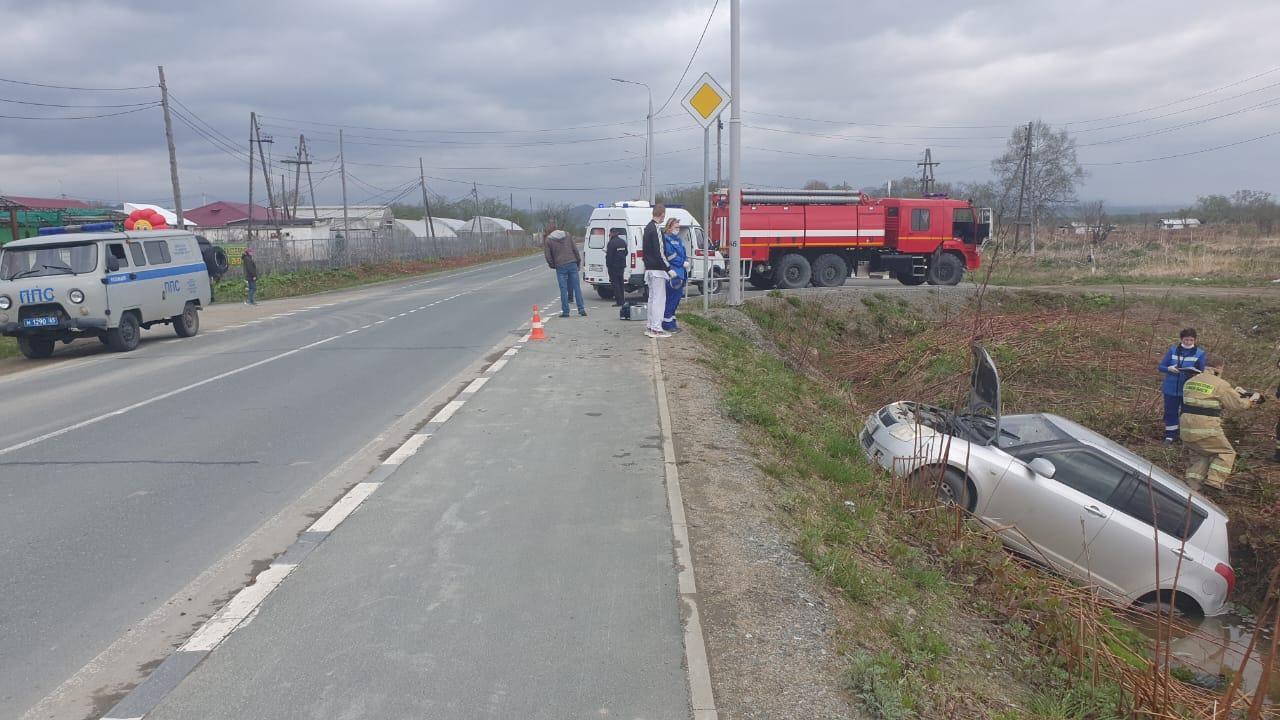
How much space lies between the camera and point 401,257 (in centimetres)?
4903

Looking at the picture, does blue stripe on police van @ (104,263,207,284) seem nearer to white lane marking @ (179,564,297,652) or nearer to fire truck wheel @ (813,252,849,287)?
white lane marking @ (179,564,297,652)

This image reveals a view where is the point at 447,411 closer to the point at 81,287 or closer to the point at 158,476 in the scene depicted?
the point at 158,476

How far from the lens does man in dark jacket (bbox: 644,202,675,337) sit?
13406mm

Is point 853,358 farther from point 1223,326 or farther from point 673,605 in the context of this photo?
point 673,605

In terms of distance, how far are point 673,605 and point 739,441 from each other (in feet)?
12.6

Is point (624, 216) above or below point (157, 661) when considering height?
above

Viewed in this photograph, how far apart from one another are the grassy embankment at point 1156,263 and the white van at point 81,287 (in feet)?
64.0

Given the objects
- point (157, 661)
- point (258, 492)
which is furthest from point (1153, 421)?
point (157, 661)

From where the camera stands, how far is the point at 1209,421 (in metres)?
10.3

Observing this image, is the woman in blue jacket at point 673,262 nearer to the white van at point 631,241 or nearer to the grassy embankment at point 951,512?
the grassy embankment at point 951,512

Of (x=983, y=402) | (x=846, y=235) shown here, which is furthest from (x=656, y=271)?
(x=846, y=235)

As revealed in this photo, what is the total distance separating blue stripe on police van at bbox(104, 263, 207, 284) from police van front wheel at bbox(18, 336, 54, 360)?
155 centimetres

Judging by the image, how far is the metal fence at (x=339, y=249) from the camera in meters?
36.0

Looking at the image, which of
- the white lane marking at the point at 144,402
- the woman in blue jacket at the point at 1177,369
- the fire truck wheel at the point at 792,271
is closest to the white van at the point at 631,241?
the fire truck wheel at the point at 792,271
